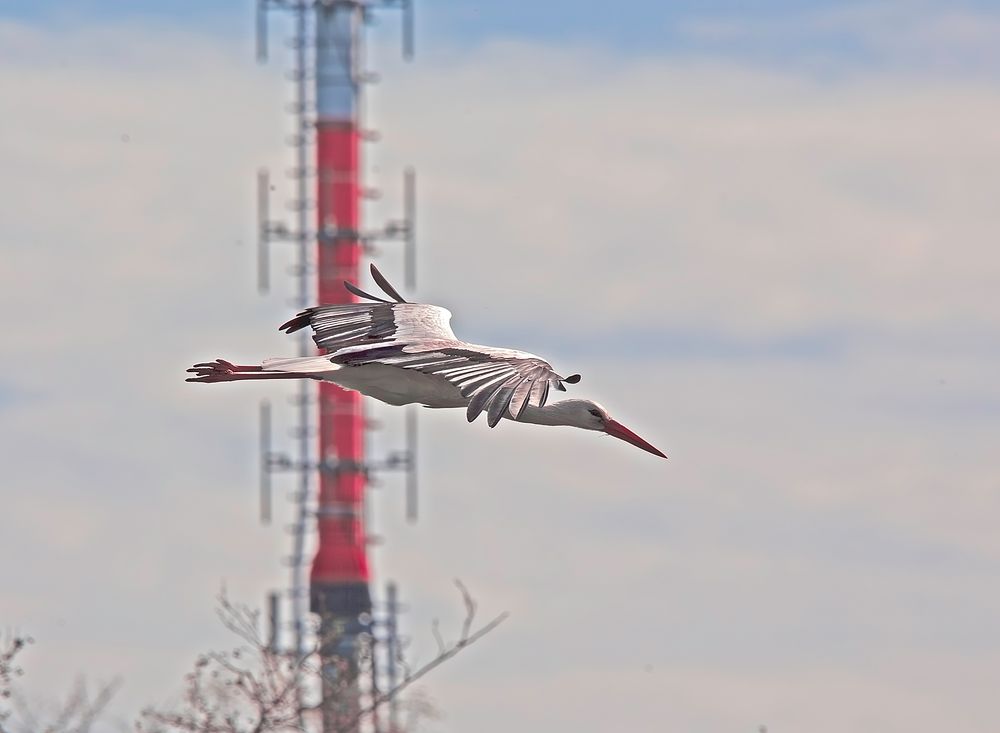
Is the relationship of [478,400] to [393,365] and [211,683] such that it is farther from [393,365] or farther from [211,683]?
[211,683]

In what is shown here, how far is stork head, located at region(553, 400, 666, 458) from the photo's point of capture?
31219mm

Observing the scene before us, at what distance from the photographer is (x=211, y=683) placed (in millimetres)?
58750

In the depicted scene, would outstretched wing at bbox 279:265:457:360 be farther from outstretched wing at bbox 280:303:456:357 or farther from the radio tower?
the radio tower

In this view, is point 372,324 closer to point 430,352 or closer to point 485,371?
point 430,352

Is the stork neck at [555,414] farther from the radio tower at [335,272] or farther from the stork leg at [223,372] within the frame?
the radio tower at [335,272]

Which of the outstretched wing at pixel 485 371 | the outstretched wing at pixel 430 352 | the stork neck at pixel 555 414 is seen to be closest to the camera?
the outstretched wing at pixel 485 371

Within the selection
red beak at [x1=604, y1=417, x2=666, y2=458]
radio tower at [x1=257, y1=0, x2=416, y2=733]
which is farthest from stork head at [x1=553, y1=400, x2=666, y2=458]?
radio tower at [x1=257, y1=0, x2=416, y2=733]

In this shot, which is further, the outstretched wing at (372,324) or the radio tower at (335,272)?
the radio tower at (335,272)

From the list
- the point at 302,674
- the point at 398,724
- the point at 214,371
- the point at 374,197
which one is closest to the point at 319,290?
the point at 374,197

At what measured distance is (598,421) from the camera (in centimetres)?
3141

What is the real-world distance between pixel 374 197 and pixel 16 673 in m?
59.8

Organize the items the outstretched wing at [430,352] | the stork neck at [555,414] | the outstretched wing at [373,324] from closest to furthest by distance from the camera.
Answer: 1. the outstretched wing at [430,352]
2. the stork neck at [555,414]
3. the outstretched wing at [373,324]

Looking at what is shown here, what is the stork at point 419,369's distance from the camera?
27.9 m

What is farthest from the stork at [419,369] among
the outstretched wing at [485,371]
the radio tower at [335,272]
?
the radio tower at [335,272]
